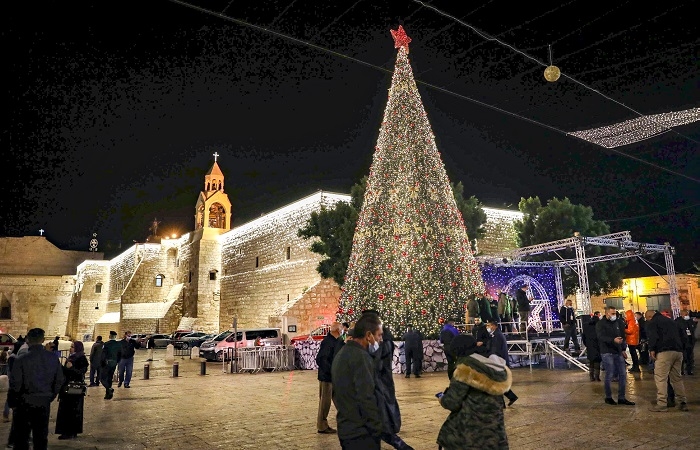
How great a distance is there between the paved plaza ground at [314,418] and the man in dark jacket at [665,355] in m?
0.23

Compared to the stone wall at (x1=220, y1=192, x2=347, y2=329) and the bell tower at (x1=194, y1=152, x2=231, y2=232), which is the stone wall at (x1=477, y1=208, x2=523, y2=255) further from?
the bell tower at (x1=194, y1=152, x2=231, y2=232)

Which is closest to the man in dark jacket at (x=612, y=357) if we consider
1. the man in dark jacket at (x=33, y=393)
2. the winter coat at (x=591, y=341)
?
the winter coat at (x=591, y=341)

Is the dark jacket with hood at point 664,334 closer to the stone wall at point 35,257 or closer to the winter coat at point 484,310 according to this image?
the winter coat at point 484,310

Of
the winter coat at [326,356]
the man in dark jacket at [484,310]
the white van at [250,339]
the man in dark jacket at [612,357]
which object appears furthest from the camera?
the white van at [250,339]

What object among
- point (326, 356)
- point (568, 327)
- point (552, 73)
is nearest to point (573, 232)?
point (568, 327)

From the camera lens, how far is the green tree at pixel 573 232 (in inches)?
990

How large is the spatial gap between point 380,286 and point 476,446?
11927 millimetres

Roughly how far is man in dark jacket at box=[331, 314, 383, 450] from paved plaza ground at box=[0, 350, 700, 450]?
2.58m

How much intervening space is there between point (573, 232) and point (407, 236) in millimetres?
14727

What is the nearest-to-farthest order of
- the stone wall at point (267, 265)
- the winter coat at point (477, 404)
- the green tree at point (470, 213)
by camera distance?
the winter coat at point (477, 404)
the green tree at point (470, 213)
the stone wall at point (267, 265)

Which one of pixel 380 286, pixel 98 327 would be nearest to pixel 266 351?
pixel 380 286

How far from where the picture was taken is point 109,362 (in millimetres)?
10938

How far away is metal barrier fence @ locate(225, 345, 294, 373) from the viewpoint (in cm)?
1572

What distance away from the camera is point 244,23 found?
7.84 m
